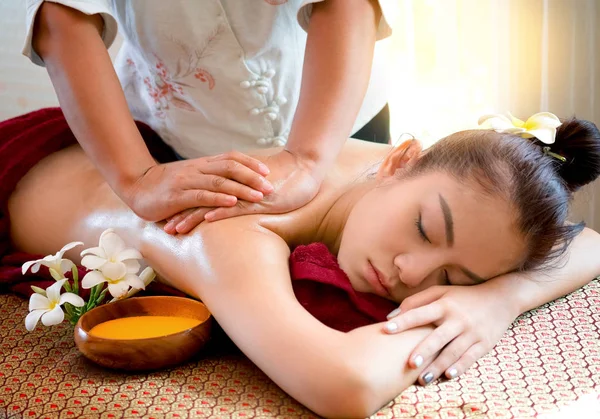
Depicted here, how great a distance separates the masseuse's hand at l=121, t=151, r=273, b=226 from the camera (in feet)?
4.30

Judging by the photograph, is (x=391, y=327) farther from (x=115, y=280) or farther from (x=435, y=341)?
(x=115, y=280)

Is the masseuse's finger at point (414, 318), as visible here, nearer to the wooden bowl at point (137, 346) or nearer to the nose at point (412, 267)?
the nose at point (412, 267)


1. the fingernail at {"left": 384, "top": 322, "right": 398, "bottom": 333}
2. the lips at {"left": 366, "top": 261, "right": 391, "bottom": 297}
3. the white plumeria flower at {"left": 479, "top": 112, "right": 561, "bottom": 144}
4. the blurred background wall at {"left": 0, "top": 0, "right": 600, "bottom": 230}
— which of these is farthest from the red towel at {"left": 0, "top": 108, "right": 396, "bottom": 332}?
the blurred background wall at {"left": 0, "top": 0, "right": 600, "bottom": 230}

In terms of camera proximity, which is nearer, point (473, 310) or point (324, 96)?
point (473, 310)

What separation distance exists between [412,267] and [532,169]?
0.28 meters

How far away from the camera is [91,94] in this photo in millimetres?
1438

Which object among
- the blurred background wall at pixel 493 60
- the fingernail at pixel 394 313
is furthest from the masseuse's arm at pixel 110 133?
the blurred background wall at pixel 493 60

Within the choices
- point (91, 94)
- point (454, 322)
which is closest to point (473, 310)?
point (454, 322)

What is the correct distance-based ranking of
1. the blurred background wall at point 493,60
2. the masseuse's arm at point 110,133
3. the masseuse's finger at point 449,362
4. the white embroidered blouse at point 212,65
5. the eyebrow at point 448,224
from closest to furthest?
the masseuse's finger at point 449,362
the eyebrow at point 448,224
the masseuse's arm at point 110,133
the white embroidered blouse at point 212,65
the blurred background wall at point 493,60

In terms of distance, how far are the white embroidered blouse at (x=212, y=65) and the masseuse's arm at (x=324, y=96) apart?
71mm

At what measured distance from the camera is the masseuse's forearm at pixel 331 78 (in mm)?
1443

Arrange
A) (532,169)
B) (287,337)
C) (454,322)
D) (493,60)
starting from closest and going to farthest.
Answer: (287,337)
(454,322)
(532,169)
(493,60)

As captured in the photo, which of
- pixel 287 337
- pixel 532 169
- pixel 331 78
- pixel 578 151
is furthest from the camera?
→ pixel 331 78

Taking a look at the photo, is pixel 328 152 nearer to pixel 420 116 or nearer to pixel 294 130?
pixel 294 130
